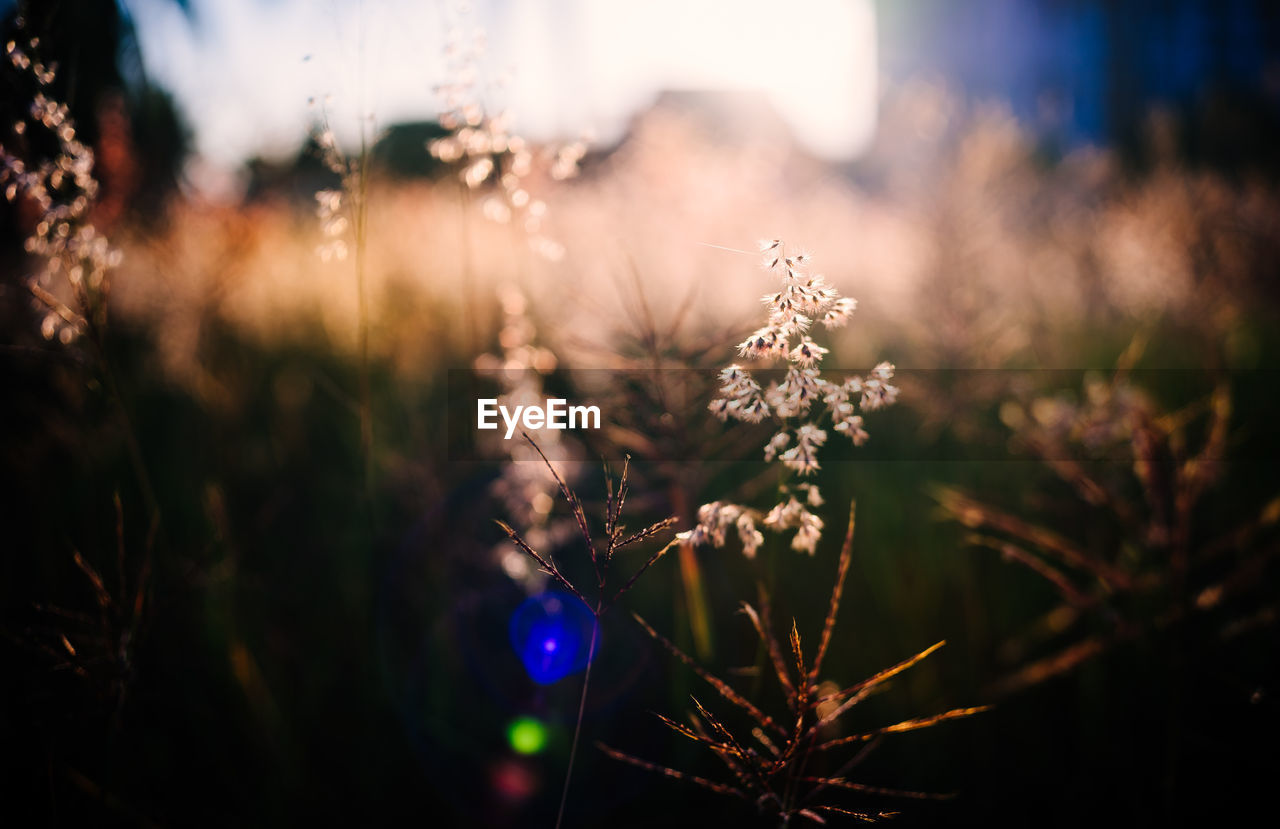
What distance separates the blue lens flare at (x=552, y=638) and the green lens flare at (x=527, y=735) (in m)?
0.15

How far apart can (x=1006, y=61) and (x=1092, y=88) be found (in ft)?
15.4

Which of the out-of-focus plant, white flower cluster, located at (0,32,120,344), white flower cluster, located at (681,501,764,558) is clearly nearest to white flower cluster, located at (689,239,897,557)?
white flower cluster, located at (681,501,764,558)

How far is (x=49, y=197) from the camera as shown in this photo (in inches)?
57.9

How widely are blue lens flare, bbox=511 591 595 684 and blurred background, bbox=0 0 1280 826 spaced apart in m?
0.03

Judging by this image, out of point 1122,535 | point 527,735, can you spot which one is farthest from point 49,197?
point 1122,535

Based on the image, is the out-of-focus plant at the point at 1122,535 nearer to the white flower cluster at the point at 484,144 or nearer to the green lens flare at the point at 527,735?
the white flower cluster at the point at 484,144

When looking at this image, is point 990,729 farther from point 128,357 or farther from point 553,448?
point 128,357

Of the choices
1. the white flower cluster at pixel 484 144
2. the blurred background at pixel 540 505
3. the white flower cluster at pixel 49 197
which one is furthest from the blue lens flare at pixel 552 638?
the white flower cluster at pixel 49 197

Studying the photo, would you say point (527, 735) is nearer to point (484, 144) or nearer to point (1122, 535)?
point (484, 144)

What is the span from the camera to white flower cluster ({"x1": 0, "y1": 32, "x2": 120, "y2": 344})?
1345 millimetres

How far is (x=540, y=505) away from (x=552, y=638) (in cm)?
68

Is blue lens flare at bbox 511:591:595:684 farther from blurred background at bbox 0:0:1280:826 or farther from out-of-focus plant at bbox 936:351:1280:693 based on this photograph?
out-of-focus plant at bbox 936:351:1280:693

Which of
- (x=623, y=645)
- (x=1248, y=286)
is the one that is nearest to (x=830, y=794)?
(x=623, y=645)

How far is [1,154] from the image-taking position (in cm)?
139
